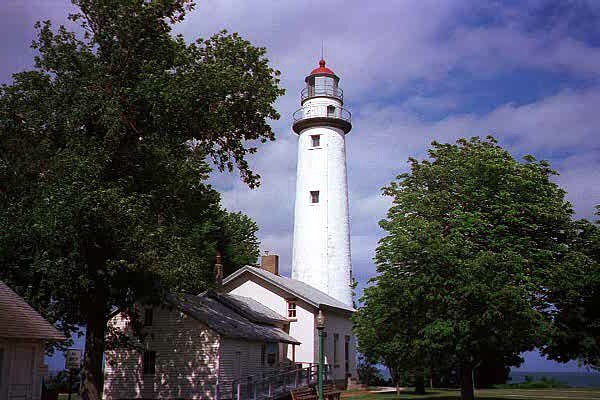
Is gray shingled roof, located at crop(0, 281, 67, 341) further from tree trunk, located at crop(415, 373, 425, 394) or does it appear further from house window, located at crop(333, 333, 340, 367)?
tree trunk, located at crop(415, 373, 425, 394)

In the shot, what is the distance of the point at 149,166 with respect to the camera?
72.1 ft

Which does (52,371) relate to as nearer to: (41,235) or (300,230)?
(41,235)

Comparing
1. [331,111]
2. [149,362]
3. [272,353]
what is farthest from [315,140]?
[149,362]

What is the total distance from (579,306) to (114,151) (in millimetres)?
22736

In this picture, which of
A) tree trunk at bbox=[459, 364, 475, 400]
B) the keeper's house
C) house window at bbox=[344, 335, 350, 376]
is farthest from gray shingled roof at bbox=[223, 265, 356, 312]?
tree trunk at bbox=[459, 364, 475, 400]

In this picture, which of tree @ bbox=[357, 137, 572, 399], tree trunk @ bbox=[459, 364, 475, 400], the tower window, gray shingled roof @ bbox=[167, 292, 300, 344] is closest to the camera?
tree @ bbox=[357, 137, 572, 399]

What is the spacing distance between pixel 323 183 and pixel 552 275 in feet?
58.6

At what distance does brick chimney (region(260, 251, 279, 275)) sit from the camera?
1624 inches

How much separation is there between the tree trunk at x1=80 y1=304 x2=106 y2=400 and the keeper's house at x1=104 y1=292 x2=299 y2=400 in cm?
336

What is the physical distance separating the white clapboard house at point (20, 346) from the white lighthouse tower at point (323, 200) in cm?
2316

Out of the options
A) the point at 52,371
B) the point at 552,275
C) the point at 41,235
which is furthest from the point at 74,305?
the point at 552,275

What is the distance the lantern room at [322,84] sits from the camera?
4428cm

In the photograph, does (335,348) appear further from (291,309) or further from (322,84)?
(322,84)

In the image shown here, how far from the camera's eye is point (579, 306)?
29953 millimetres
